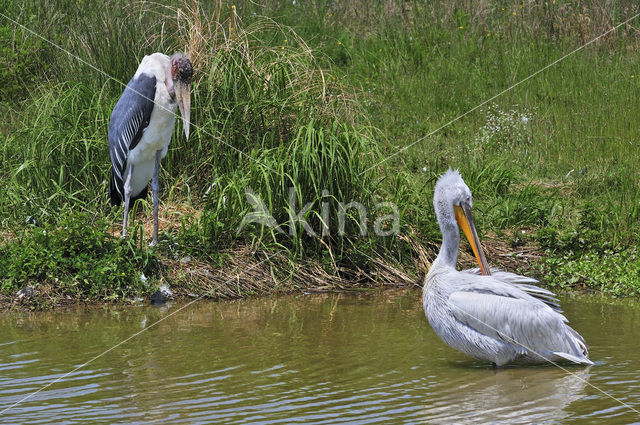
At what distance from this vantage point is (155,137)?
723 centimetres

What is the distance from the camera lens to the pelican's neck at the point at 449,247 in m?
5.17

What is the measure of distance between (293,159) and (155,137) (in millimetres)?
1126

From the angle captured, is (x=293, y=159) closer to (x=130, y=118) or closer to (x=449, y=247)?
(x=130, y=118)

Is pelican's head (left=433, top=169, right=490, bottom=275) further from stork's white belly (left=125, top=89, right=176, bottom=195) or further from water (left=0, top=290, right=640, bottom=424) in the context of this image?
stork's white belly (left=125, top=89, right=176, bottom=195)

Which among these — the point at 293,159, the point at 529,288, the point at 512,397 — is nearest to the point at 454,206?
the point at 529,288

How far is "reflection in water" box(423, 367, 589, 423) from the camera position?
4.11 metres

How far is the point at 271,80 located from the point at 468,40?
408cm

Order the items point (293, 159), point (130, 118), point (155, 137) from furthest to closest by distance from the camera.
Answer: point (155, 137), point (130, 118), point (293, 159)

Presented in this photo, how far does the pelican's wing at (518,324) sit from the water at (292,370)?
0.14 meters

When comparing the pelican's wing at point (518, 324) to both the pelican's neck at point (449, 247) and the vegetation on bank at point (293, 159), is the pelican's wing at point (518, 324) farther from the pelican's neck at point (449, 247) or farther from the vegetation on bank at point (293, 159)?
the vegetation on bank at point (293, 159)

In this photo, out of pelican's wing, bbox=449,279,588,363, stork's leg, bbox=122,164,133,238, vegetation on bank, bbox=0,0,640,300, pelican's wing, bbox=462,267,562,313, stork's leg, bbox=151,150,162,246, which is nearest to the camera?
pelican's wing, bbox=449,279,588,363

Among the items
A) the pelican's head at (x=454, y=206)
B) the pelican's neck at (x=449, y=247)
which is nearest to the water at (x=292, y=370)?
the pelican's neck at (x=449, y=247)

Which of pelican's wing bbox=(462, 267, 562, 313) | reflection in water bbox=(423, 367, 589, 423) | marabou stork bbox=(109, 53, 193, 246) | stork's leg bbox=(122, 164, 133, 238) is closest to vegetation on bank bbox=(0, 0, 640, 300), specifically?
stork's leg bbox=(122, 164, 133, 238)

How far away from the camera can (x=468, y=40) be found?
1125 centimetres
